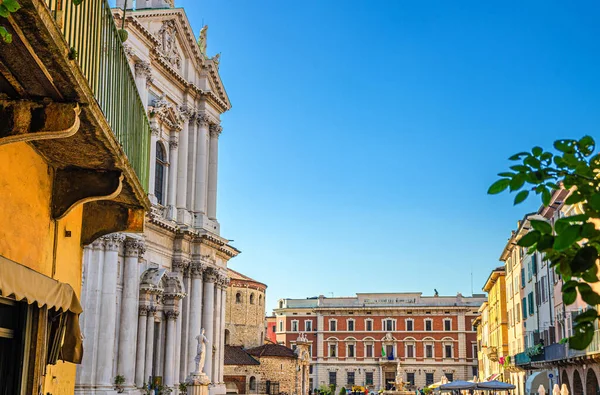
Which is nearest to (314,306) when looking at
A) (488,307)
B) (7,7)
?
(488,307)

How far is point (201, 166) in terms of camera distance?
124 ft

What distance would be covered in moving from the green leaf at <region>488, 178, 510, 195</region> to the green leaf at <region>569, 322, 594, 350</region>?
0.74 m

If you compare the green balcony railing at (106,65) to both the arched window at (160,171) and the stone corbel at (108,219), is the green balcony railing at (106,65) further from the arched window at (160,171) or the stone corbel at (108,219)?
the arched window at (160,171)

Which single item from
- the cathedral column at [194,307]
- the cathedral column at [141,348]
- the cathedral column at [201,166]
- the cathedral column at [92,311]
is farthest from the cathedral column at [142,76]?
the cathedral column at [141,348]

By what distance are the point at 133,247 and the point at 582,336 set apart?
92.6ft

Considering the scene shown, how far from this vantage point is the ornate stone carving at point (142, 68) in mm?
31578

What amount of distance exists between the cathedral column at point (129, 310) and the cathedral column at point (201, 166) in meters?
6.68

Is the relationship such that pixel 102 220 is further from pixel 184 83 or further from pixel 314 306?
pixel 314 306

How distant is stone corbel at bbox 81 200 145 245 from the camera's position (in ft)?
29.5

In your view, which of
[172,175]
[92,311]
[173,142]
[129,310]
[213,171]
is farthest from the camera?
[213,171]

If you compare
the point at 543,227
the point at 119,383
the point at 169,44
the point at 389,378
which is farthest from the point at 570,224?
the point at 389,378

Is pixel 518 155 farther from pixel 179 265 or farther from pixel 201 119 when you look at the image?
pixel 201 119

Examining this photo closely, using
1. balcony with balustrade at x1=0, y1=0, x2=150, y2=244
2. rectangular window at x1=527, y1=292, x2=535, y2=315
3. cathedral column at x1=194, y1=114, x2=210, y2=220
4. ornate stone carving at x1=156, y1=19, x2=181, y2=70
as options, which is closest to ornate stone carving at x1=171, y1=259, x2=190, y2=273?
cathedral column at x1=194, y1=114, x2=210, y2=220

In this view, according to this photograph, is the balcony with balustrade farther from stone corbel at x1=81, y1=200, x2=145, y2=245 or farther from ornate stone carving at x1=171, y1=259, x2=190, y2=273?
ornate stone carving at x1=171, y1=259, x2=190, y2=273
